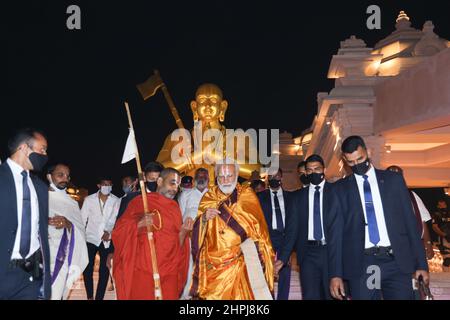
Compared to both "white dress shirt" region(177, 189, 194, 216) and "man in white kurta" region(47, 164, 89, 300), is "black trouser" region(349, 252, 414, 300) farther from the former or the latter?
"white dress shirt" region(177, 189, 194, 216)

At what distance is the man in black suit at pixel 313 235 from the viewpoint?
6.31 metres

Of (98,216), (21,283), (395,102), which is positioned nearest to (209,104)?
(98,216)

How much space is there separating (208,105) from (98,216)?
3459 mm

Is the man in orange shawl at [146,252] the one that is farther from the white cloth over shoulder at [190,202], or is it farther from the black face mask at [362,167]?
the black face mask at [362,167]

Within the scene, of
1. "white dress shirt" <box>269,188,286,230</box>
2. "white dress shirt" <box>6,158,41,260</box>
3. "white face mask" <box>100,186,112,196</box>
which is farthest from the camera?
"white face mask" <box>100,186,112,196</box>

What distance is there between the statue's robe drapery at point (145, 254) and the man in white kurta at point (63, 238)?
22.4 inches

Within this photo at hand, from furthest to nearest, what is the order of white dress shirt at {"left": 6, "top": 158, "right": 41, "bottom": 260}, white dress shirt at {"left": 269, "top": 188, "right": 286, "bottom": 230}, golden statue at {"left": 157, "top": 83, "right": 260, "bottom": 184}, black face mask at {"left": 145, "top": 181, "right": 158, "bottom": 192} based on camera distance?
golden statue at {"left": 157, "top": 83, "right": 260, "bottom": 184} < white dress shirt at {"left": 269, "top": 188, "right": 286, "bottom": 230} < black face mask at {"left": 145, "top": 181, "right": 158, "bottom": 192} < white dress shirt at {"left": 6, "top": 158, "right": 41, "bottom": 260}

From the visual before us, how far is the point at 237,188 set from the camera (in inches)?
255

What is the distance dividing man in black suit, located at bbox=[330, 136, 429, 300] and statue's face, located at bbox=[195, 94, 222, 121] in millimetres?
5883

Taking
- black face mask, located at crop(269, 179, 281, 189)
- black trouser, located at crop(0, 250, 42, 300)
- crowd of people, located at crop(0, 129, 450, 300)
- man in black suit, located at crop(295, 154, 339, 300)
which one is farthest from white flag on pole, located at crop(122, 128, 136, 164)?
black face mask, located at crop(269, 179, 281, 189)

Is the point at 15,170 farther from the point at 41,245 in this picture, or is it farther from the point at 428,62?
the point at 428,62

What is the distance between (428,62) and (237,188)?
6.82 m

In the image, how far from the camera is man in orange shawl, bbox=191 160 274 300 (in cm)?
610
